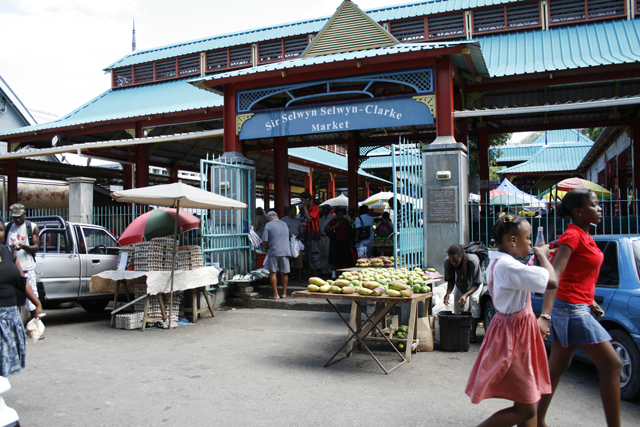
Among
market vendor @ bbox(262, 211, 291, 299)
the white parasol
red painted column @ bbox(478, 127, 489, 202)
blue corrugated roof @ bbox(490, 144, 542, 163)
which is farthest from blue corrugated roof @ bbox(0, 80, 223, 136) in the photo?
blue corrugated roof @ bbox(490, 144, 542, 163)

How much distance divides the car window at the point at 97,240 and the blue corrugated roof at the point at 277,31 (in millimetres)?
8617

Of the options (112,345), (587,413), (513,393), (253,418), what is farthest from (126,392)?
(587,413)

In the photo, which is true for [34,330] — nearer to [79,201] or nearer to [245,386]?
[245,386]

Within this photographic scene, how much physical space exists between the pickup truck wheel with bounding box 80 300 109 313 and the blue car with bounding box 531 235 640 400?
28.7 ft

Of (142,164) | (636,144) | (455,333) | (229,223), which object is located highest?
(142,164)

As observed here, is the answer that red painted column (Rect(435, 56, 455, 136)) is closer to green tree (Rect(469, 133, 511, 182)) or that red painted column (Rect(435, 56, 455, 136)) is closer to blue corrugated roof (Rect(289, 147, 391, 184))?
blue corrugated roof (Rect(289, 147, 391, 184))

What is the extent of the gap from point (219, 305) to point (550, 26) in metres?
11.3

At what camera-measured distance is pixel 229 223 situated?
10.7m

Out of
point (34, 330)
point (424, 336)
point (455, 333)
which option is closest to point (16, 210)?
point (34, 330)

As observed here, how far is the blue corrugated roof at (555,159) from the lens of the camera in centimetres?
2302

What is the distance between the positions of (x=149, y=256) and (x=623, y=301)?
274 inches

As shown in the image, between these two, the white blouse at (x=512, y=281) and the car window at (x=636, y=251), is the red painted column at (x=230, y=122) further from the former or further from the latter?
the white blouse at (x=512, y=281)

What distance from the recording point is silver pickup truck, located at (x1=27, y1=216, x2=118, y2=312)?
872 centimetres

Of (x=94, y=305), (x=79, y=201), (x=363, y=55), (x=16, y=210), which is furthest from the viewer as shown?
(x=79, y=201)
